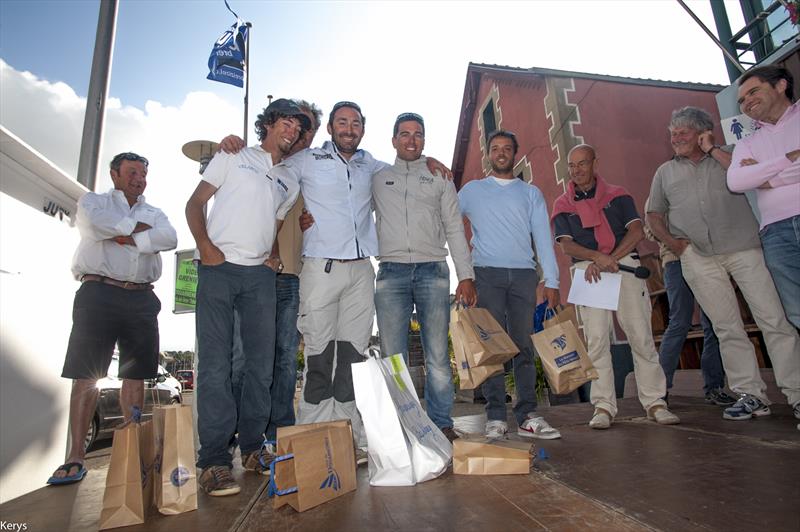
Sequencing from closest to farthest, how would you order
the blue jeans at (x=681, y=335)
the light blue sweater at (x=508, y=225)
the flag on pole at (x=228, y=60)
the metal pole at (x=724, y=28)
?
1. the light blue sweater at (x=508, y=225)
2. the blue jeans at (x=681, y=335)
3. the metal pole at (x=724, y=28)
4. the flag on pole at (x=228, y=60)

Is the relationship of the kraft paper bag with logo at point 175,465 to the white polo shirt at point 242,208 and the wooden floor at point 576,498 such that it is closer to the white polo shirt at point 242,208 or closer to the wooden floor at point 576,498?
the wooden floor at point 576,498

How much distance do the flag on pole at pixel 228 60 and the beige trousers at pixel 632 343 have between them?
8.25m

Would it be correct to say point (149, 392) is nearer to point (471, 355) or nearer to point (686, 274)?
point (471, 355)

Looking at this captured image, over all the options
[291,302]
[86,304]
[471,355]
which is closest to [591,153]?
[471,355]

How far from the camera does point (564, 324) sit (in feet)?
10.8

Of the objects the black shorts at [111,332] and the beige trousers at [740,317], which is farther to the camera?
the beige trousers at [740,317]

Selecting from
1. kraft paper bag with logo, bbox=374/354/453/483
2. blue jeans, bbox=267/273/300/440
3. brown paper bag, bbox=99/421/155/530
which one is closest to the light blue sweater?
kraft paper bag with logo, bbox=374/354/453/483

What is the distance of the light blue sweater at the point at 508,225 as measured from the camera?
11.3 ft

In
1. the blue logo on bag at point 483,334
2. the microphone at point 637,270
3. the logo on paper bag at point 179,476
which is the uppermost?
the microphone at point 637,270

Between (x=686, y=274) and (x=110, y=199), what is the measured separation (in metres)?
4.55

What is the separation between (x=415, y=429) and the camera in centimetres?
231

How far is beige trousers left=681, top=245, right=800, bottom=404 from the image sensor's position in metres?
3.24

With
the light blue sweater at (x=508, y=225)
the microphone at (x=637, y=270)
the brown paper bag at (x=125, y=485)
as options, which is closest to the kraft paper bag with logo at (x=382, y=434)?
the brown paper bag at (x=125, y=485)

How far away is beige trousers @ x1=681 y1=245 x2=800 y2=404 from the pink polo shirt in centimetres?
44
